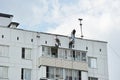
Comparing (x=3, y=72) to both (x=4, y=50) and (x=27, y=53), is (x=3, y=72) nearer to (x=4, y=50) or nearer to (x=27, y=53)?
(x=4, y=50)

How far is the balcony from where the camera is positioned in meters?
66.1

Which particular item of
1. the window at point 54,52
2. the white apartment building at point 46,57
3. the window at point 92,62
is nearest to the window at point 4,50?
the white apartment building at point 46,57

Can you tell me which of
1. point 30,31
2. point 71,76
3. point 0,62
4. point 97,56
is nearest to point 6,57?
point 0,62

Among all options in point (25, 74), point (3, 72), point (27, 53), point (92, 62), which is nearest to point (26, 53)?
point (27, 53)

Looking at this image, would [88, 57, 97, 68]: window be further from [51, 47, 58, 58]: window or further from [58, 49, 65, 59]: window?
[51, 47, 58, 58]: window

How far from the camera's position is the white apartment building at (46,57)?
65.1 meters

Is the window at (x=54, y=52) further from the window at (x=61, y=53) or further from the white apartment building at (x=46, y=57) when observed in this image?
the window at (x=61, y=53)

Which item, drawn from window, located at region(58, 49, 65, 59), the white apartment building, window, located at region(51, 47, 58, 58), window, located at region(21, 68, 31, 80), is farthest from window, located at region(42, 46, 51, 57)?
window, located at region(21, 68, 31, 80)

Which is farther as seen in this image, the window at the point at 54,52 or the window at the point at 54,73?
the window at the point at 54,52

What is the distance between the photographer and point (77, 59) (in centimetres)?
6938

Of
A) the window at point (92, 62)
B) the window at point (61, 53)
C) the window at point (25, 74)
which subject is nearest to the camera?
the window at point (25, 74)

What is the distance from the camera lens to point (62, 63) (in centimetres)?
6756

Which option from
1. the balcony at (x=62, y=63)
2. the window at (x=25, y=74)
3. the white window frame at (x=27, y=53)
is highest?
the white window frame at (x=27, y=53)

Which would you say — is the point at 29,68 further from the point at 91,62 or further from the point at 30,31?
the point at 91,62
